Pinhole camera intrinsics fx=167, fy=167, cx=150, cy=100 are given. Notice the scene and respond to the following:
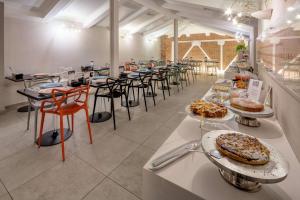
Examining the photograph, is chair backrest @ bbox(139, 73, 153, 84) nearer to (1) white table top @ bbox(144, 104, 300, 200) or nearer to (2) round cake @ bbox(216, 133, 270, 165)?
(1) white table top @ bbox(144, 104, 300, 200)

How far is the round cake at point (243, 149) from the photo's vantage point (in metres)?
0.65

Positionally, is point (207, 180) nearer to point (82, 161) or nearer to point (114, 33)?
point (82, 161)

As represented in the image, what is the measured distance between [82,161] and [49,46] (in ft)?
14.1

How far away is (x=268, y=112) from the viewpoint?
1.13 meters

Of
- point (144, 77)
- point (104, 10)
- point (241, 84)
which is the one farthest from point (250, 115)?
point (104, 10)

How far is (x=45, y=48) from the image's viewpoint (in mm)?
4789

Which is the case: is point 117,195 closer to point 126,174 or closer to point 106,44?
point 126,174

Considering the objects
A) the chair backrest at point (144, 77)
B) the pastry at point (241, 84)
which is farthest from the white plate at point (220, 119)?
the chair backrest at point (144, 77)

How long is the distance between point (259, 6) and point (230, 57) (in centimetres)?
766

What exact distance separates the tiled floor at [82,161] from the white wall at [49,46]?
6.25ft

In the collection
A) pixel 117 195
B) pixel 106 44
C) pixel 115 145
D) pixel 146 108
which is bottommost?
pixel 117 195

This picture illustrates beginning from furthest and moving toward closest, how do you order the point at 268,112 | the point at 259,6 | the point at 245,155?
the point at 259,6 < the point at 268,112 < the point at 245,155

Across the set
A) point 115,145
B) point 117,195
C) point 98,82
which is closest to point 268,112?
point 117,195

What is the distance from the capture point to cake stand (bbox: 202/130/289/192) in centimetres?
57
